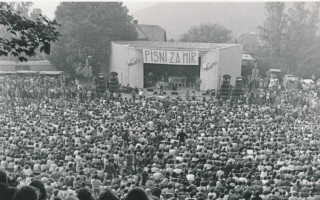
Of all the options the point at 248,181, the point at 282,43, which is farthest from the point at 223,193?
the point at 282,43

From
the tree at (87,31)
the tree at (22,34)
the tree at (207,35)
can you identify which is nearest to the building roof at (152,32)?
the tree at (207,35)

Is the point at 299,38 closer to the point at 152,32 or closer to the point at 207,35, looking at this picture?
the point at 207,35

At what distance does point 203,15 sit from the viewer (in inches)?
5281

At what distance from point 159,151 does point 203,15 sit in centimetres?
12038

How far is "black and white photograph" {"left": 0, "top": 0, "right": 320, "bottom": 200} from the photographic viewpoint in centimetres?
1261

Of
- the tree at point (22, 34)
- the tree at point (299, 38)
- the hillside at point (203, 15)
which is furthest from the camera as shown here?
the hillside at point (203, 15)

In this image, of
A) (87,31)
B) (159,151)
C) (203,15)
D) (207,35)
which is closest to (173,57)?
(87,31)

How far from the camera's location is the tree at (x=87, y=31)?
42.1 m

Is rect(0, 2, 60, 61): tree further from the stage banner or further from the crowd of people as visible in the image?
the stage banner

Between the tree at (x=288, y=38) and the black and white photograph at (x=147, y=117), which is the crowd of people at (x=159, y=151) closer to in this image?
the black and white photograph at (x=147, y=117)

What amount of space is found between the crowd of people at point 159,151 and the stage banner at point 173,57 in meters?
10.5

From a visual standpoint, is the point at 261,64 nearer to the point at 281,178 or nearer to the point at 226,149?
the point at 226,149

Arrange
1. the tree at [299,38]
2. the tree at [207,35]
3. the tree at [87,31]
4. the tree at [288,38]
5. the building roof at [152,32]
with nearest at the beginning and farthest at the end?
the tree at [87,31] → the tree at [299,38] → the tree at [288,38] → the tree at [207,35] → the building roof at [152,32]

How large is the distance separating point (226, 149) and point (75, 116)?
10.1m
